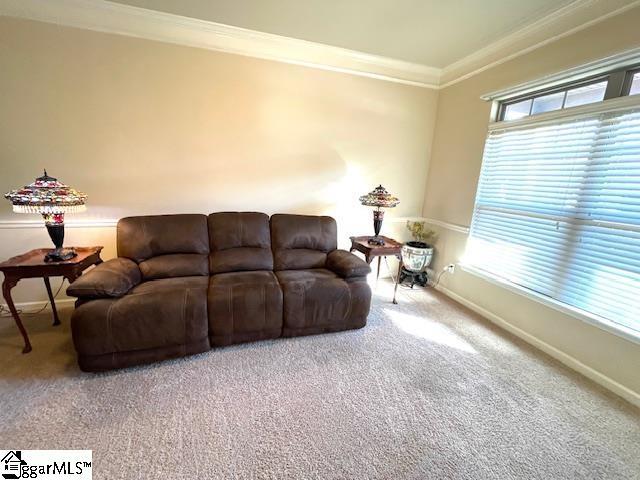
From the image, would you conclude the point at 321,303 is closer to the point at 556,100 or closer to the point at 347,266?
the point at 347,266

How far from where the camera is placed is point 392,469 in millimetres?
1256

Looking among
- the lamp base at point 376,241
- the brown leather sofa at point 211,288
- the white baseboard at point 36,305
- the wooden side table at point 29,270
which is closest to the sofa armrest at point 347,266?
the brown leather sofa at point 211,288

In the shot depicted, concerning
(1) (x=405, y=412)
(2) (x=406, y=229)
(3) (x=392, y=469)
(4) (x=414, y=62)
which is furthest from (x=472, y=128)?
(3) (x=392, y=469)

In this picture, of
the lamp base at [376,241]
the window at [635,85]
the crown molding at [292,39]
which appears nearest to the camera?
the window at [635,85]

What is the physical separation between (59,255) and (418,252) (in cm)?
342

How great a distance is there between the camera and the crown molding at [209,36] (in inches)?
86.1

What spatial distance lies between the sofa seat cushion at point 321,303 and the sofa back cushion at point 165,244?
78cm

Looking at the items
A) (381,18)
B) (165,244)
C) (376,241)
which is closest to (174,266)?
(165,244)

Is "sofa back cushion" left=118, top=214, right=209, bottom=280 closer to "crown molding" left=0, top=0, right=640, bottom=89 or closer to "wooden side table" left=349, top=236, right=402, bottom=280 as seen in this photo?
"wooden side table" left=349, top=236, right=402, bottom=280

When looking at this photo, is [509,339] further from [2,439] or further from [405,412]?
[2,439]

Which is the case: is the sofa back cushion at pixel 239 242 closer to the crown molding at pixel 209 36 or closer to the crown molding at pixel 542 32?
the crown molding at pixel 209 36

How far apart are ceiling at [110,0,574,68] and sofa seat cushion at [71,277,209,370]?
7.68 feet

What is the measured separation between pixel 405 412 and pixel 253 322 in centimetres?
120

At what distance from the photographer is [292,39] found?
270 centimetres
